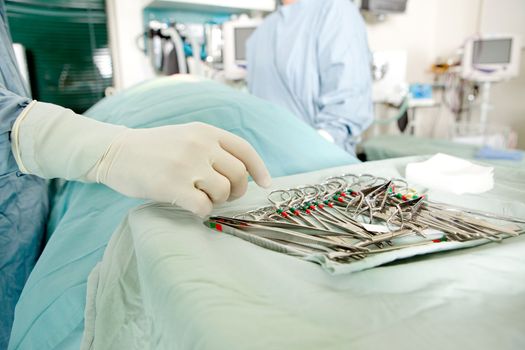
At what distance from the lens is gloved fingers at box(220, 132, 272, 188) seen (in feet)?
2.10

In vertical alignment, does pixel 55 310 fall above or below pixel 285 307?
below

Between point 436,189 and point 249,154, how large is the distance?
1.27 ft

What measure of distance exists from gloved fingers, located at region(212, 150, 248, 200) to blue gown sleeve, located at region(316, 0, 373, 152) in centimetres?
110

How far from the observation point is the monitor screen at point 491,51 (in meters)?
3.04

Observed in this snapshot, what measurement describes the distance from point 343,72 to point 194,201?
50.2 inches

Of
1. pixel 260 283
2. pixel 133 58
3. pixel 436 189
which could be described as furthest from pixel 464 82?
pixel 260 283

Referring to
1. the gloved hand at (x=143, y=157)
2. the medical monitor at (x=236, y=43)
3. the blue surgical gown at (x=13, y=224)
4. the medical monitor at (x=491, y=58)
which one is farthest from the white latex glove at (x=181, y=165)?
the medical monitor at (x=491, y=58)

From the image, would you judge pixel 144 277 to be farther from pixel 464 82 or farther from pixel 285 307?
pixel 464 82

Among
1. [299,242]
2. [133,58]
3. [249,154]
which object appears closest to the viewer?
[299,242]

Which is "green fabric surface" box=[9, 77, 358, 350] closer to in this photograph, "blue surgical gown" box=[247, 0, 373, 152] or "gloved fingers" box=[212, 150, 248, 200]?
"gloved fingers" box=[212, 150, 248, 200]

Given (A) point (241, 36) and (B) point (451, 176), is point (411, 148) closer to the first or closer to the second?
(A) point (241, 36)

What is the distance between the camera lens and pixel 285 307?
1.13 feet

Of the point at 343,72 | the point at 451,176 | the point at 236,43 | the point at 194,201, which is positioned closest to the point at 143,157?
the point at 194,201

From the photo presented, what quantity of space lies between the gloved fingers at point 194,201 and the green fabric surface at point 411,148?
69.6 inches
